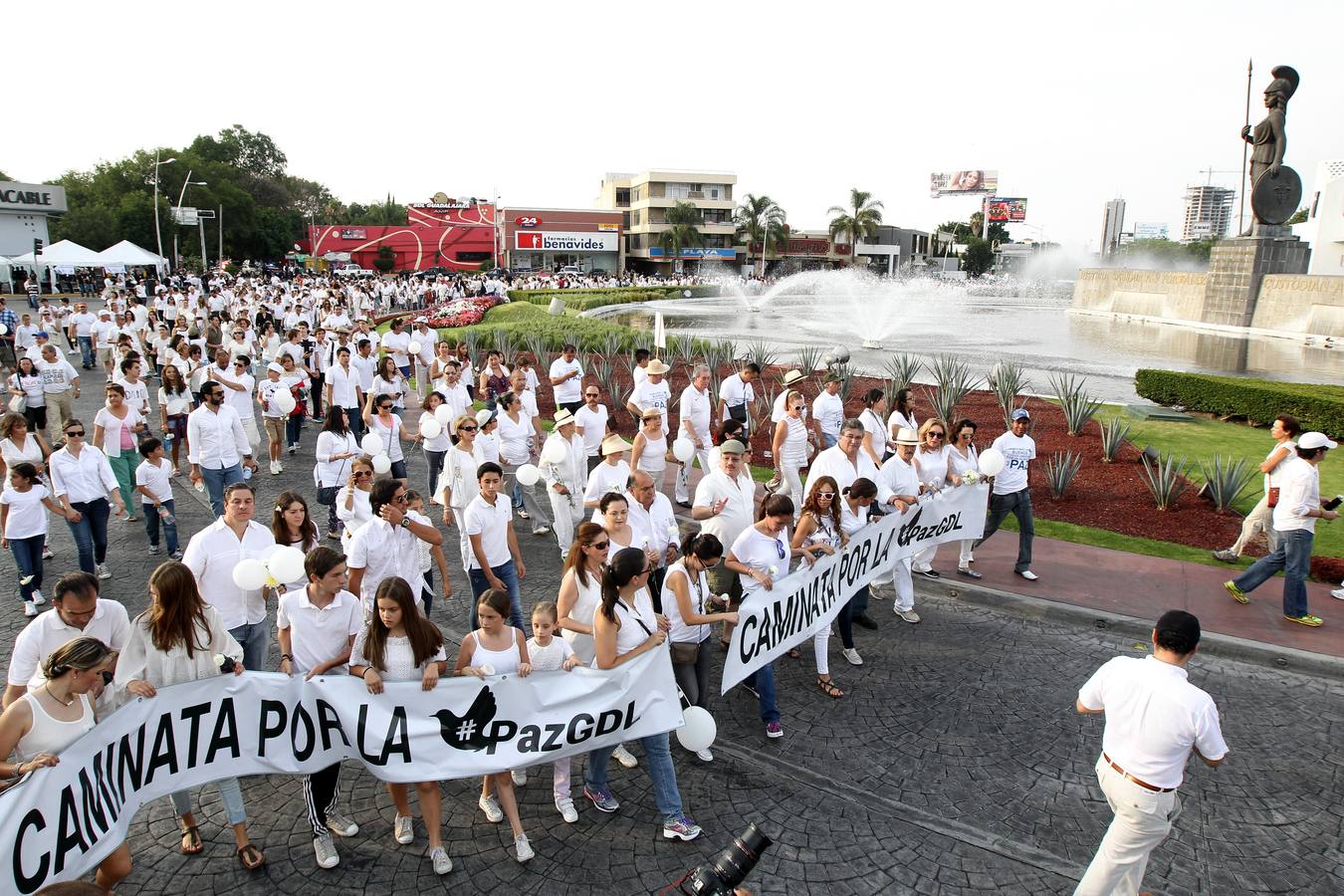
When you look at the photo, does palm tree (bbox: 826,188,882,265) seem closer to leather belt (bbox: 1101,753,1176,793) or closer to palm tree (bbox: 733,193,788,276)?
palm tree (bbox: 733,193,788,276)

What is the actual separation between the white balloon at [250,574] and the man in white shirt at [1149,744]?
4716 mm

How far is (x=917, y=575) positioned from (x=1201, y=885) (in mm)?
4298

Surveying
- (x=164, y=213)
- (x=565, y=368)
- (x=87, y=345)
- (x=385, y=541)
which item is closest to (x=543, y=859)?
(x=385, y=541)

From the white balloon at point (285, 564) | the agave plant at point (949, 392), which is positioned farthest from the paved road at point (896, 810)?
the agave plant at point (949, 392)

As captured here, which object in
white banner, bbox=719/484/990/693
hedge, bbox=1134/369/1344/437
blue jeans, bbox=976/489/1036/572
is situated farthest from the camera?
hedge, bbox=1134/369/1344/437

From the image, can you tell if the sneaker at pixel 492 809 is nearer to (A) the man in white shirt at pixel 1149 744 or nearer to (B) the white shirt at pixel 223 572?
(B) the white shirt at pixel 223 572

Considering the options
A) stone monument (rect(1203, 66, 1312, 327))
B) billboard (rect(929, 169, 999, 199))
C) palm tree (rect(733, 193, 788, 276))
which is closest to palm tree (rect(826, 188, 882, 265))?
palm tree (rect(733, 193, 788, 276))

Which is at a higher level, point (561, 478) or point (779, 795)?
point (561, 478)

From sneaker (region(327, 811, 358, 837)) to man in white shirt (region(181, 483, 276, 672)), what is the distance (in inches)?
42.1

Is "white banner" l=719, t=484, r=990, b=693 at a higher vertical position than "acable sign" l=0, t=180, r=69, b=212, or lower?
lower

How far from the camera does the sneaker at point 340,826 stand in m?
4.66

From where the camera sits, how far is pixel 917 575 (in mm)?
8547

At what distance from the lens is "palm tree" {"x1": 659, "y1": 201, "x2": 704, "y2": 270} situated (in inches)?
3014

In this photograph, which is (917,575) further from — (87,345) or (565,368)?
(87,345)
